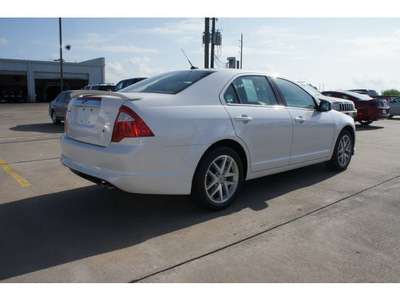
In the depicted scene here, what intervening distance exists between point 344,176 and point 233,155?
8.46 ft

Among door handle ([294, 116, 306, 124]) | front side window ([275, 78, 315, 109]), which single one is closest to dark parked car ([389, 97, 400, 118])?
front side window ([275, 78, 315, 109])

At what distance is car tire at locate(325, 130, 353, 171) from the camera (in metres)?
5.74

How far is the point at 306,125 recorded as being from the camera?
4867 mm

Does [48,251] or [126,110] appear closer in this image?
[48,251]

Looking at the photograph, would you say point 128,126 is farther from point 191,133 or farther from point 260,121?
point 260,121

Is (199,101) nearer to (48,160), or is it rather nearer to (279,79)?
(279,79)

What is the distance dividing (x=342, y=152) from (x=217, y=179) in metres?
3.02

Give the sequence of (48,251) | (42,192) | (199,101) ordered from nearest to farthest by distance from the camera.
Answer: (48,251) → (199,101) → (42,192)

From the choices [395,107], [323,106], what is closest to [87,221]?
[323,106]

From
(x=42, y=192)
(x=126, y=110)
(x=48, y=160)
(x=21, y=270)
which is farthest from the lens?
(x=48, y=160)

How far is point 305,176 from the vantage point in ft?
18.3

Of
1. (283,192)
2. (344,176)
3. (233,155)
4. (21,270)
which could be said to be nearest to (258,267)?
(233,155)

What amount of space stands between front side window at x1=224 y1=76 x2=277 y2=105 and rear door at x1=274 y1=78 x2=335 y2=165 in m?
0.26

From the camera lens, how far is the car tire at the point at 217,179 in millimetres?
3660
